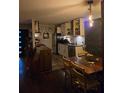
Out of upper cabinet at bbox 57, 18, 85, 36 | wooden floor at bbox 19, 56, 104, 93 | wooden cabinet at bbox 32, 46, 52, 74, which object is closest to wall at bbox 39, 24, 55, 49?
upper cabinet at bbox 57, 18, 85, 36

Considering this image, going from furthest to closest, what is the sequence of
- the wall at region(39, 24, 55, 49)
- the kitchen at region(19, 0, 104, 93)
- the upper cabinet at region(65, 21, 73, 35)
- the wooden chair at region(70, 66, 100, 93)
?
the wall at region(39, 24, 55, 49)
the upper cabinet at region(65, 21, 73, 35)
the kitchen at region(19, 0, 104, 93)
the wooden chair at region(70, 66, 100, 93)

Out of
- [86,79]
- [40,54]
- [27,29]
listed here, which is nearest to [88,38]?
[86,79]

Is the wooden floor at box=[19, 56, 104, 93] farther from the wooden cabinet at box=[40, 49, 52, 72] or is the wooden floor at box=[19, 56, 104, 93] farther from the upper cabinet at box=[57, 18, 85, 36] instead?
the upper cabinet at box=[57, 18, 85, 36]

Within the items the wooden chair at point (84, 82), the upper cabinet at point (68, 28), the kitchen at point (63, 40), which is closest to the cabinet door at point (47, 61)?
the kitchen at point (63, 40)

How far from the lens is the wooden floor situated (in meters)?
3.50

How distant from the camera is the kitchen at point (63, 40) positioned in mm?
2915

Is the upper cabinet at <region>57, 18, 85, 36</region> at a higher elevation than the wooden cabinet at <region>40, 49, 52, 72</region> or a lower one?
higher

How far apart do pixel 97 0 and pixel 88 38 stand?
1.09m

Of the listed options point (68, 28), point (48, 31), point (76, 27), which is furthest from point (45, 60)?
point (48, 31)

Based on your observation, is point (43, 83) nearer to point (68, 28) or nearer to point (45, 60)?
point (45, 60)

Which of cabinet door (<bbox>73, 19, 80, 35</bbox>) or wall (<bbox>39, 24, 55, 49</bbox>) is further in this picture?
wall (<bbox>39, 24, 55, 49</bbox>)

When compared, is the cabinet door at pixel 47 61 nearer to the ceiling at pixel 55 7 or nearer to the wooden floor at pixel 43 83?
the wooden floor at pixel 43 83
